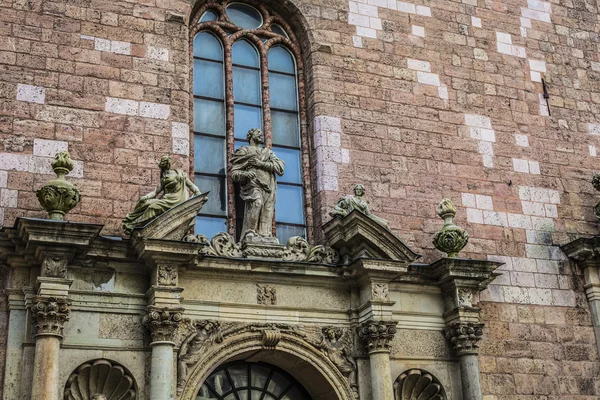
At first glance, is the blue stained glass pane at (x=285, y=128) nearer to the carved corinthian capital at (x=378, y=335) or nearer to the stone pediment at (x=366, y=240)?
the stone pediment at (x=366, y=240)

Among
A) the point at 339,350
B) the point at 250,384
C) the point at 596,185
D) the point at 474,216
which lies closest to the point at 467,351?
the point at 339,350

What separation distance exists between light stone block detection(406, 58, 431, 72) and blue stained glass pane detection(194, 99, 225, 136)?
2605 mm

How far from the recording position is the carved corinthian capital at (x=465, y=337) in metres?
9.69

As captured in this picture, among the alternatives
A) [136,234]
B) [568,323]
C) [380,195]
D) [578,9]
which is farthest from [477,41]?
[136,234]

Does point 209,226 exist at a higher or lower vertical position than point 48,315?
higher

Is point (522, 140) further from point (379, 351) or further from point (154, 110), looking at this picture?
point (154, 110)

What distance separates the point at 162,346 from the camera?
27.6ft

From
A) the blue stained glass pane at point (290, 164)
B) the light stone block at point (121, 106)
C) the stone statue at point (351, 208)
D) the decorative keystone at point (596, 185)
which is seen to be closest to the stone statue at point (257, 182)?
the blue stained glass pane at point (290, 164)

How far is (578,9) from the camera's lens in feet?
42.4

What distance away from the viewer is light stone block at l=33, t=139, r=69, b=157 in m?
9.06

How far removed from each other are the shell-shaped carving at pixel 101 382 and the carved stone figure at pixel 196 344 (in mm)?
483

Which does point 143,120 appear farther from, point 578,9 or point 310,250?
point 578,9

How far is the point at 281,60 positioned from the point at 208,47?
0.97 metres

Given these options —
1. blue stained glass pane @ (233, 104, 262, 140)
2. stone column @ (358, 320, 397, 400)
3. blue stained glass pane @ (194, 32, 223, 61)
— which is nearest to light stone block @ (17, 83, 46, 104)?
blue stained glass pane @ (194, 32, 223, 61)
